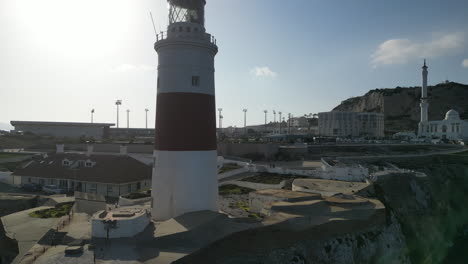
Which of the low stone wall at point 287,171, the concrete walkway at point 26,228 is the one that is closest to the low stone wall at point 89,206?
the concrete walkway at point 26,228

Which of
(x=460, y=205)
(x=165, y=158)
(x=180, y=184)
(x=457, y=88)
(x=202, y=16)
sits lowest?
(x=460, y=205)

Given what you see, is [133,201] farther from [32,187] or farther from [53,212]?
[32,187]

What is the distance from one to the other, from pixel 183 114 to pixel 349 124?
115761 millimetres

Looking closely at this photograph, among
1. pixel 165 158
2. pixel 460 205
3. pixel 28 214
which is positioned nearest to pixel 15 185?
pixel 28 214

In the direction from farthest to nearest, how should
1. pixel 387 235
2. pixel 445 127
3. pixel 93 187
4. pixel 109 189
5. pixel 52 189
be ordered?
pixel 445 127, pixel 52 189, pixel 93 187, pixel 109 189, pixel 387 235

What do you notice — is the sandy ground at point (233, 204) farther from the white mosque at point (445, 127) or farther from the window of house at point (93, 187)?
the white mosque at point (445, 127)

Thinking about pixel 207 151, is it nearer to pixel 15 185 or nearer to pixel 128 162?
pixel 128 162

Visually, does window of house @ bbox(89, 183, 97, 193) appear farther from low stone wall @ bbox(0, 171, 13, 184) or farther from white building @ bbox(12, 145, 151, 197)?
low stone wall @ bbox(0, 171, 13, 184)

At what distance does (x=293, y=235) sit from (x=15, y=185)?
34.6 m

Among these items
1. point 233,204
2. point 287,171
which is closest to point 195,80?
point 233,204

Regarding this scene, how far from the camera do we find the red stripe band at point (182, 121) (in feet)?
49.2

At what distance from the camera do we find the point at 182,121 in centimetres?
1501

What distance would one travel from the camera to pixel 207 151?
1557 centimetres

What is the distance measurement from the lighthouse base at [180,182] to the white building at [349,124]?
110909mm
